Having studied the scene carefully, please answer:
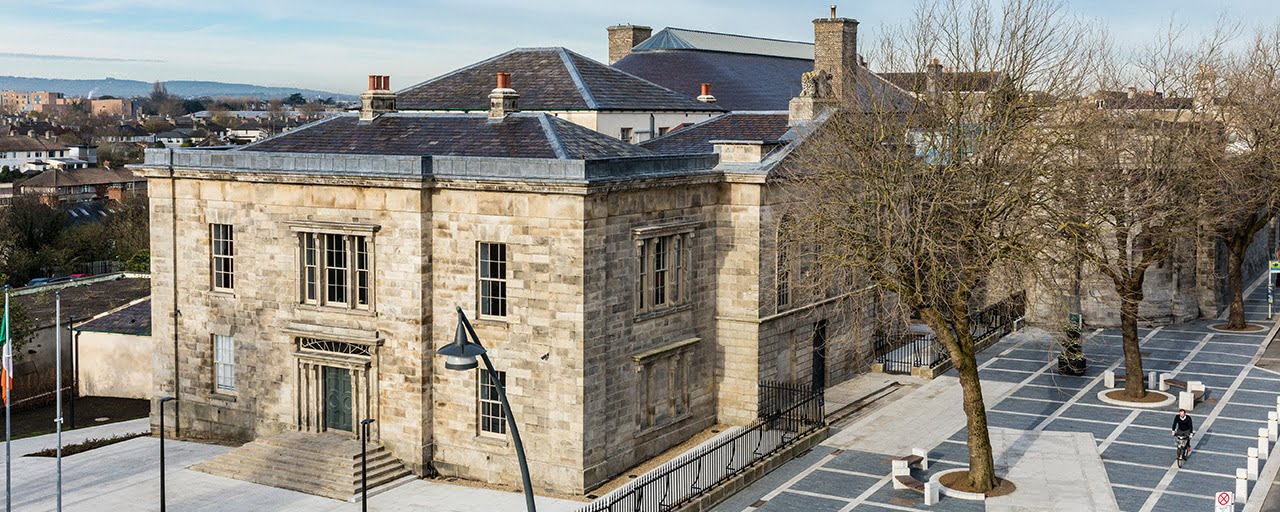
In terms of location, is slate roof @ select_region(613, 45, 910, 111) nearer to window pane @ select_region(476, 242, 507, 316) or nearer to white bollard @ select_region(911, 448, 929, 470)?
white bollard @ select_region(911, 448, 929, 470)

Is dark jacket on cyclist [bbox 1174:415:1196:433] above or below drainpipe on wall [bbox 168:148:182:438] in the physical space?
below

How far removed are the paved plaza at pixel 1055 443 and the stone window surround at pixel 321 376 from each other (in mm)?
9373

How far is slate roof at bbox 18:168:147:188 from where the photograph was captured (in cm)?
11138

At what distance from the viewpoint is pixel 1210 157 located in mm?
45375

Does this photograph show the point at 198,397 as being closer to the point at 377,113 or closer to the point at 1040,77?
the point at 377,113

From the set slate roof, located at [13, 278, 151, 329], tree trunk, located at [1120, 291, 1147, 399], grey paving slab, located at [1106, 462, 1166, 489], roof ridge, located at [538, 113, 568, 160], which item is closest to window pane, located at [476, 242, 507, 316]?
roof ridge, located at [538, 113, 568, 160]

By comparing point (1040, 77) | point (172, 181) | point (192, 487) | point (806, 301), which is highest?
point (1040, 77)

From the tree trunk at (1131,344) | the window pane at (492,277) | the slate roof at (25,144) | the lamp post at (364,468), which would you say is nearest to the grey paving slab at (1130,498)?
the tree trunk at (1131,344)

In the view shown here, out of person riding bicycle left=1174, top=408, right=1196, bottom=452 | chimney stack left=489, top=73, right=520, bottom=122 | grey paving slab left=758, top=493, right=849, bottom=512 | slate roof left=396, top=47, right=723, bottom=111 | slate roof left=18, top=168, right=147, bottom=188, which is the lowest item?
grey paving slab left=758, top=493, right=849, bottom=512

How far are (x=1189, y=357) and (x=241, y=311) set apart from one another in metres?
32.9

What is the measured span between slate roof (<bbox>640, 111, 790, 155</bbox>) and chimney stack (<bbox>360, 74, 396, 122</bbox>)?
8157 millimetres

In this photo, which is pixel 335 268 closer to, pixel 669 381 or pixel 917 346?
pixel 669 381

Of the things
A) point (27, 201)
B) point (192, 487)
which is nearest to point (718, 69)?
point (192, 487)

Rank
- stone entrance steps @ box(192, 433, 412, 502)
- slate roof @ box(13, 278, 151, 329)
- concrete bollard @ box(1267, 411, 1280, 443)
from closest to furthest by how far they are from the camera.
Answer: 1. stone entrance steps @ box(192, 433, 412, 502)
2. concrete bollard @ box(1267, 411, 1280, 443)
3. slate roof @ box(13, 278, 151, 329)
